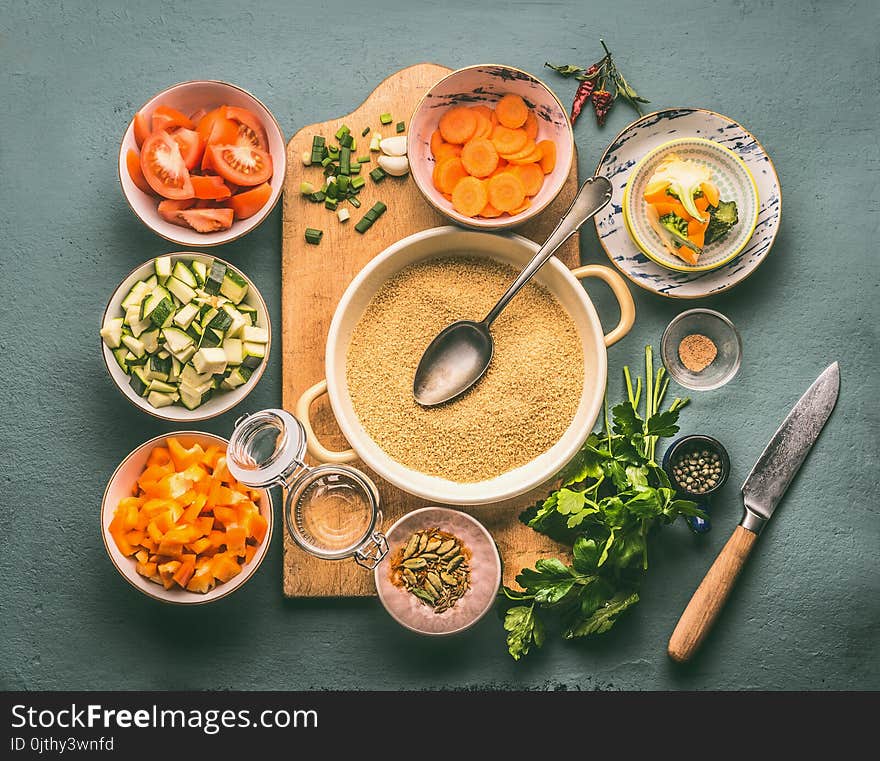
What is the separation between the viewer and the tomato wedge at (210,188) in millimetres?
2314

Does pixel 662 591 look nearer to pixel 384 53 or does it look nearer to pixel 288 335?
pixel 288 335

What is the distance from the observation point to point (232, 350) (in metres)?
2.29

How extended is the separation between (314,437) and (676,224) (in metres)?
1.27

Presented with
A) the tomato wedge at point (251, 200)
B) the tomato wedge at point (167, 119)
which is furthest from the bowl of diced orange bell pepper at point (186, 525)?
the tomato wedge at point (167, 119)

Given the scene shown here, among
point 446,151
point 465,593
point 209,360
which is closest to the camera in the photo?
point 209,360

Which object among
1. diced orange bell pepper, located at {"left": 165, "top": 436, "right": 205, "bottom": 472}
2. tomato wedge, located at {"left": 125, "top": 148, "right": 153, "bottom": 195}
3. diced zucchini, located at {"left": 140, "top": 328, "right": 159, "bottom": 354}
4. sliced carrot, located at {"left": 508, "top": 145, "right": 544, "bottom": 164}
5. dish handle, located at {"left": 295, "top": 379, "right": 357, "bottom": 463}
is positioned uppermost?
sliced carrot, located at {"left": 508, "top": 145, "right": 544, "bottom": 164}

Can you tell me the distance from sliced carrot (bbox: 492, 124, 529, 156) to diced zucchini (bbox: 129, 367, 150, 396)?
126 centimetres

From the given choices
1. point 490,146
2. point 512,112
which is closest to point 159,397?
point 490,146

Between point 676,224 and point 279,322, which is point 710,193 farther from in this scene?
point 279,322

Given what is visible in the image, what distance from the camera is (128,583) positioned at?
248 cm

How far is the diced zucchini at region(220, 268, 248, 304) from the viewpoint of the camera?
2.34m

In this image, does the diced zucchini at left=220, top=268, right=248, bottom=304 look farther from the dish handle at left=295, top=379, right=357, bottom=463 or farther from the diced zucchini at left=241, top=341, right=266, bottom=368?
the dish handle at left=295, top=379, right=357, bottom=463

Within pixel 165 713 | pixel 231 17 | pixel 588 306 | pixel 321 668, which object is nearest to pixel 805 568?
pixel 588 306

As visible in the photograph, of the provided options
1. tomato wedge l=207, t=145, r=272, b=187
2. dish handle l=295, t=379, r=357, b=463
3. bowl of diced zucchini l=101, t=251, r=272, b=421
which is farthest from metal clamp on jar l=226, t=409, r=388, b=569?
tomato wedge l=207, t=145, r=272, b=187
